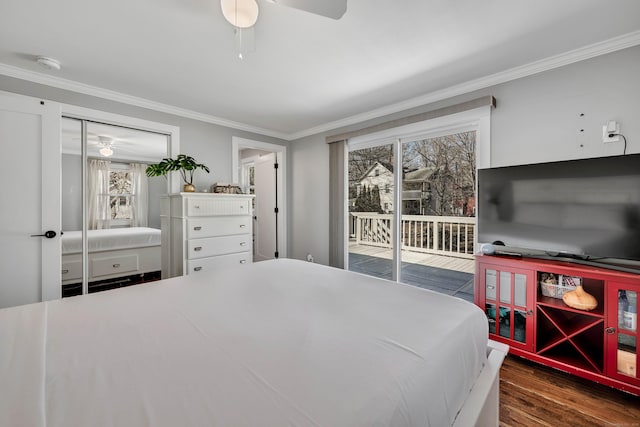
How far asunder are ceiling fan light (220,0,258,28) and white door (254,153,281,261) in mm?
3156

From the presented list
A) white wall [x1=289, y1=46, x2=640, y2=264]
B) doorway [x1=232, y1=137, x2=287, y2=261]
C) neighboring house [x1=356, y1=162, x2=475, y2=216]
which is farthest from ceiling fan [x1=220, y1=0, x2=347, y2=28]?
doorway [x1=232, y1=137, x2=287, y2=261]

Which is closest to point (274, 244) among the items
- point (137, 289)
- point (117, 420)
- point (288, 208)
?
point (288, 208)

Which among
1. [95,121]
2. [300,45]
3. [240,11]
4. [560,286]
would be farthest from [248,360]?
[95,121]

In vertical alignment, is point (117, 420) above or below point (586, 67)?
below

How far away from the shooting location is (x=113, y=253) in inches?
127

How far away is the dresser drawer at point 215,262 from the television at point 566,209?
264 cm

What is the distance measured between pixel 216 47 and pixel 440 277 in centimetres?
326

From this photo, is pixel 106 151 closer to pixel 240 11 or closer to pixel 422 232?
pixel 240 11

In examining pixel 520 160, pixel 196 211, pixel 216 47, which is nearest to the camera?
pixel 216 47

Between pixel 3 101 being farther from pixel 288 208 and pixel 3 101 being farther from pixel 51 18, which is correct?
pixel 288 208

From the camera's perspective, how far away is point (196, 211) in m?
3.01

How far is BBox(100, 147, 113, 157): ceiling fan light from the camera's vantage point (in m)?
2.90

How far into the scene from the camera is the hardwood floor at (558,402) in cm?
150

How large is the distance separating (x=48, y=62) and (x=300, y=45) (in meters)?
2.12
